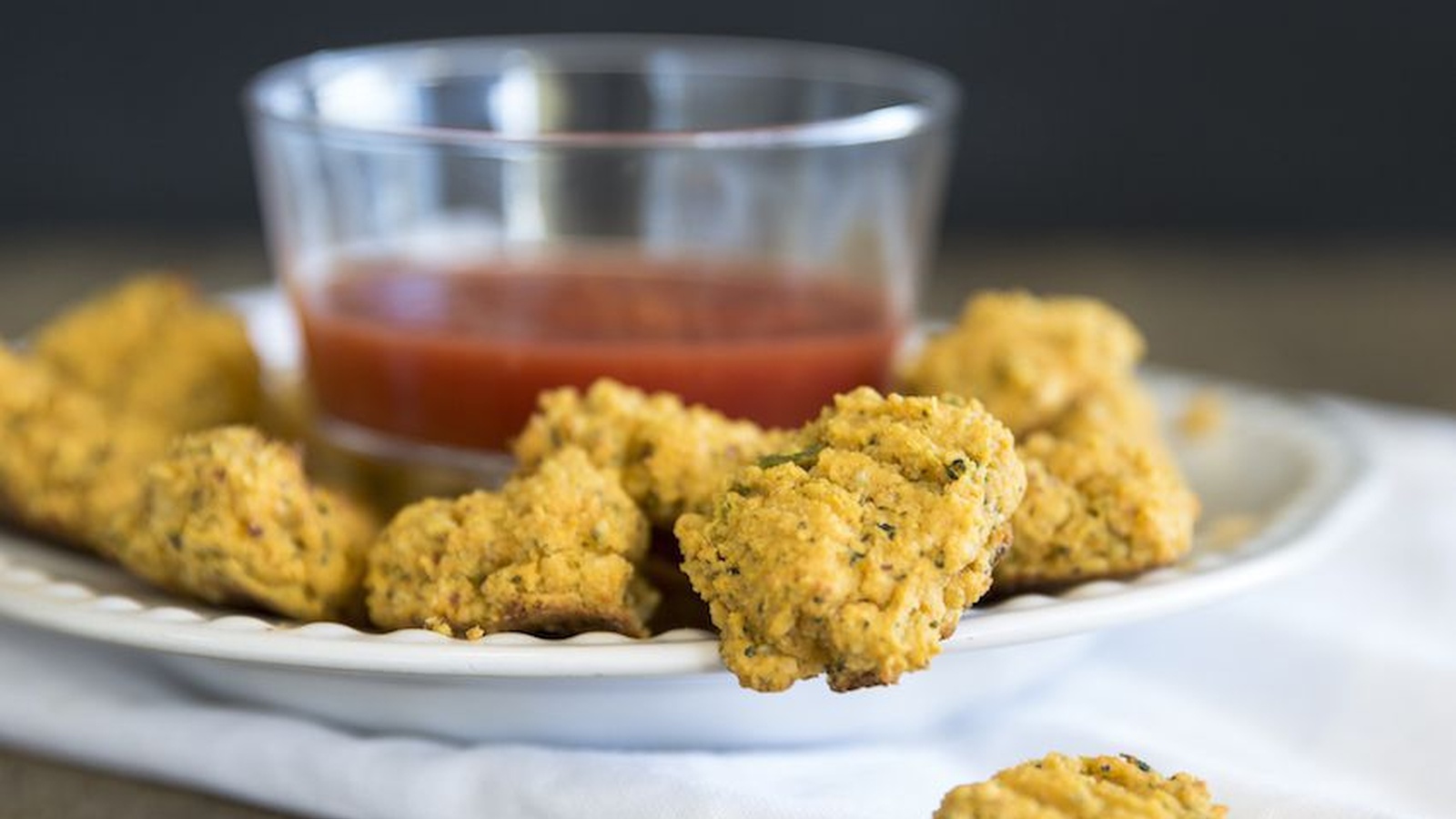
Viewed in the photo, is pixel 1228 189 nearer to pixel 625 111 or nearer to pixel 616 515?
pixel 625 111

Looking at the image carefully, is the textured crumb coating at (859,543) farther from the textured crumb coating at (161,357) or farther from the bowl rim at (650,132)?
the textured crumb coating at (161,357)

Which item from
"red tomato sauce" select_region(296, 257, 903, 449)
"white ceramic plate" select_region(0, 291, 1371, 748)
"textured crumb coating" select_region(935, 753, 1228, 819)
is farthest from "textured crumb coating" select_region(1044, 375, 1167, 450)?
"textured crumb coating" select_region(935, 753, 1228, 819)

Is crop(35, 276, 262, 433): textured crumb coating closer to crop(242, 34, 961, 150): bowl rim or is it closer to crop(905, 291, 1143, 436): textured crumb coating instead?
crop(242, 34, 961, 150): bowl rim

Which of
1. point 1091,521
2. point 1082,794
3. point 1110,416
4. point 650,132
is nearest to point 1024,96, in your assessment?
point 650,132

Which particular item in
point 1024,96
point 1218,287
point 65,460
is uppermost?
point 65,460

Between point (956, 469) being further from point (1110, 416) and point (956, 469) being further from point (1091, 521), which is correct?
point (1110, 416)
